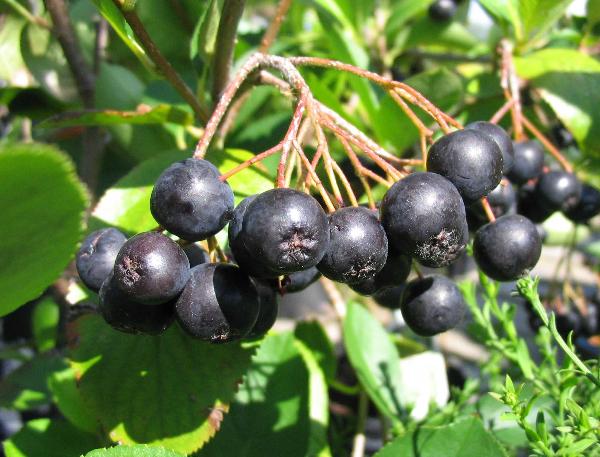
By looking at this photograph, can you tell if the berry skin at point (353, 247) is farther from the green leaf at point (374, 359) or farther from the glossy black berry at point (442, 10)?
the glossy black berry at point (442, 10)

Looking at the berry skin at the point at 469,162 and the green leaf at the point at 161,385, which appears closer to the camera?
the berry skin at the point at 469,162

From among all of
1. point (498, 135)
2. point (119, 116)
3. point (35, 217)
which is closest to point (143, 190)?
point (119, 116)

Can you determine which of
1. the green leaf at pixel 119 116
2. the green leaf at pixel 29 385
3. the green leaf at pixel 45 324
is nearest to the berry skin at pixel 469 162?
the green leaf at pixel 119 116

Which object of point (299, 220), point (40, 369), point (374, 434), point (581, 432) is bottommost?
point (374, 434)

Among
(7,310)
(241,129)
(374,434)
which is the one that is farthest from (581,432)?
(374,434)

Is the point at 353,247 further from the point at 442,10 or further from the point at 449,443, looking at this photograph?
the point at 442,10

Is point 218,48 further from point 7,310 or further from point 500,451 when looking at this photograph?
point 500,451
